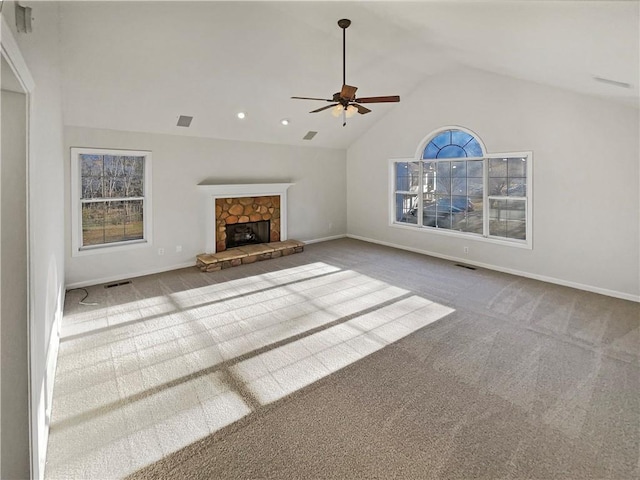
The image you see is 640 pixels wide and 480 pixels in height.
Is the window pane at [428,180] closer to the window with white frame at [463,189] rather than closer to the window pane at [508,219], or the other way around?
the window with white frame at [463,189]

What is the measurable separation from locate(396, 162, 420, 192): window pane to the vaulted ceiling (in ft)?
5.71

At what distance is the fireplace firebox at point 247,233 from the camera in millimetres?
6949

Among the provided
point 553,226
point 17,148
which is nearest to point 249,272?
point 17,148

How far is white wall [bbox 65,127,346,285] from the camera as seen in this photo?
5212 millimetres

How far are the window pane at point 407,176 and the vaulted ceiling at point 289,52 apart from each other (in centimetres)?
174

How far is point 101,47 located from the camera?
3.90m

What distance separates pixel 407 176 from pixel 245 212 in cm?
356

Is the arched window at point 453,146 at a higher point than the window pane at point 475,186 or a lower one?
higher

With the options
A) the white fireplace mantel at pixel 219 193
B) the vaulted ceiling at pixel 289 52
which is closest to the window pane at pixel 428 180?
the vaulted ceiling at pixel 289 52

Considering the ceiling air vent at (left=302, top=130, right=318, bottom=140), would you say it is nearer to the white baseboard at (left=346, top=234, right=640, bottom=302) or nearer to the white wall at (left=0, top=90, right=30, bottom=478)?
the white baseboard at (left=346, top=234, right=640, bottom=302)

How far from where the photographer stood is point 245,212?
6.86 metres

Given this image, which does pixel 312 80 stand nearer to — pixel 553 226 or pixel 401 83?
pixel 401 83

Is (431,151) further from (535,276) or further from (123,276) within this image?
(123,276)

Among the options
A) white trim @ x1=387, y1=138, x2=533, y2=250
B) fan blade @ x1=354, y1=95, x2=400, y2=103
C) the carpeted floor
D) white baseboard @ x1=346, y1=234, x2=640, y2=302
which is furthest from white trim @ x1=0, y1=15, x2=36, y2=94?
white baseboard @ x1=346, y1=234, x2=640, y2=302
